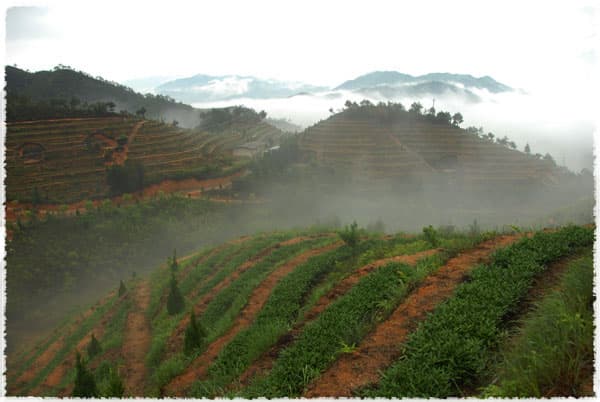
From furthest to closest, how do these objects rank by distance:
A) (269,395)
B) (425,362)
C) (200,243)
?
(200,243)
(269,395)
(425,362)

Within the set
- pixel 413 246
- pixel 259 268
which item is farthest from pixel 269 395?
pixel 259 268

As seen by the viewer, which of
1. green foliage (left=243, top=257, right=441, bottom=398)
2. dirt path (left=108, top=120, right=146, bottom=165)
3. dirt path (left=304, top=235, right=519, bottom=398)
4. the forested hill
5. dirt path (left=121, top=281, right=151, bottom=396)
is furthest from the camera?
the forested hill

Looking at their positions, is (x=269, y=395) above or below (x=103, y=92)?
below

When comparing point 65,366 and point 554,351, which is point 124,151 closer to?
point 65,366

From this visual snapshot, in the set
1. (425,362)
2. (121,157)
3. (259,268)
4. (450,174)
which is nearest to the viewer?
(425,362)

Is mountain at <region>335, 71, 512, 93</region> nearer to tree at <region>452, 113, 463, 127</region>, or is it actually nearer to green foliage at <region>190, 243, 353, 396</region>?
tree at <region>452, 113, 463, 127</region>

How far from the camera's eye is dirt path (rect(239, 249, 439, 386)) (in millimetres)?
6191

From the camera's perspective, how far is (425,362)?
14.7 feet

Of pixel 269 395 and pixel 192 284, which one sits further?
pixel 192 284

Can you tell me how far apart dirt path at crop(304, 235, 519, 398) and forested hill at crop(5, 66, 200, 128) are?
172 ft

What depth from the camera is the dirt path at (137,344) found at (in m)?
10.6

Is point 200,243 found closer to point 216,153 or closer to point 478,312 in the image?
point 216,153

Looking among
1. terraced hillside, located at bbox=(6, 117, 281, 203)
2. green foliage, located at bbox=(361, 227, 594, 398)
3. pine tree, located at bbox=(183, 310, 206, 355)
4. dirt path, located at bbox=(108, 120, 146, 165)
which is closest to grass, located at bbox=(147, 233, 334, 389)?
pine tree, located at bbox=(183, 310, 206, 355)

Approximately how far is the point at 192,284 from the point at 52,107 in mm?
45316
